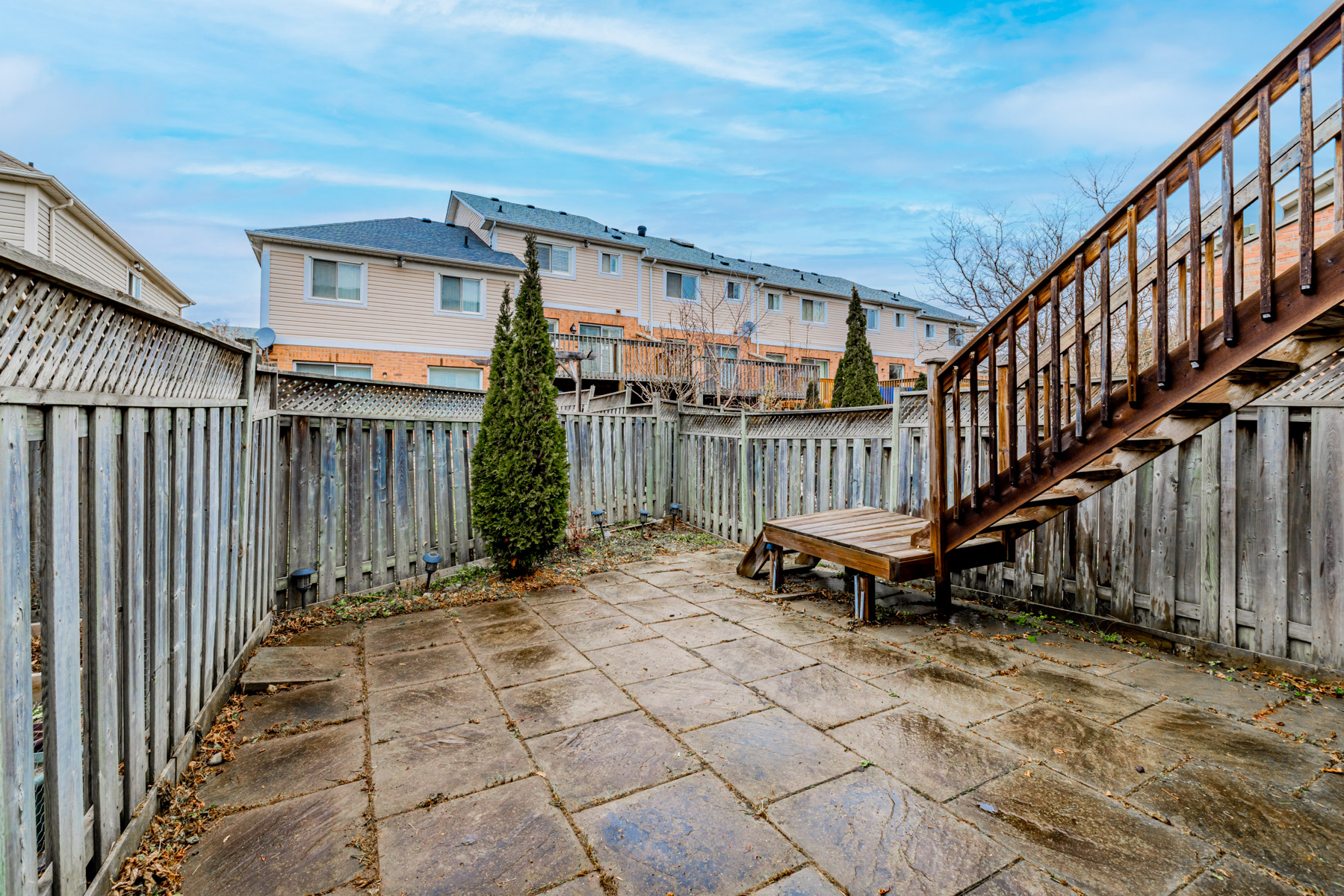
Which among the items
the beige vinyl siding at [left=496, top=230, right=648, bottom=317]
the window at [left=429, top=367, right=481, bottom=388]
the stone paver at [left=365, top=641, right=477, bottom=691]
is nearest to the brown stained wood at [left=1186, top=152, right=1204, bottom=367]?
the stone paver at [left=365, top=641, right=477, bottom=691]

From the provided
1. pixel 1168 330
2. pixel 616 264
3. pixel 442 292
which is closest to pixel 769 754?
pixel 1168 330

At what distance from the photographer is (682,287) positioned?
21047mm

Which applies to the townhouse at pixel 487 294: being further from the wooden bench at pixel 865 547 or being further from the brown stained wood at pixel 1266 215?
the brown stained wood at pixel 1266 215

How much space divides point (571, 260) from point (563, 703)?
17527 millimetres

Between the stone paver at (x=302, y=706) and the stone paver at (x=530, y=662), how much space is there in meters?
0.67

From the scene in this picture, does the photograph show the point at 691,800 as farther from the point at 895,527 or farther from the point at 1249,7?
the point at 1249,7

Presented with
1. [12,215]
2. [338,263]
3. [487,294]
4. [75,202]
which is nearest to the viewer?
[12,215]

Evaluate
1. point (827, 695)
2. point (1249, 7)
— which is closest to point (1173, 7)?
point (1249, 7)

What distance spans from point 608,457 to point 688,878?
18.9 ft

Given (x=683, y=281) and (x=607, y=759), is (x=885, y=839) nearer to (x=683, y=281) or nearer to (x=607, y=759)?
(x=607, y=759)

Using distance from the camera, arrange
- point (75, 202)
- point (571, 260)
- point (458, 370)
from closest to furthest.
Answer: point (75, 202), point (458, 370), point (571, 260)

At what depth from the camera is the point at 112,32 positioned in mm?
5660

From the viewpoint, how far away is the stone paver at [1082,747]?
2.17 metres

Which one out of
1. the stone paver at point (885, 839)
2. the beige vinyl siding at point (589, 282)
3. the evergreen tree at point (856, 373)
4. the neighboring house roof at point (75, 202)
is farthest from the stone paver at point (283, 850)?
the beige vinyl siding at point (589, 282)
